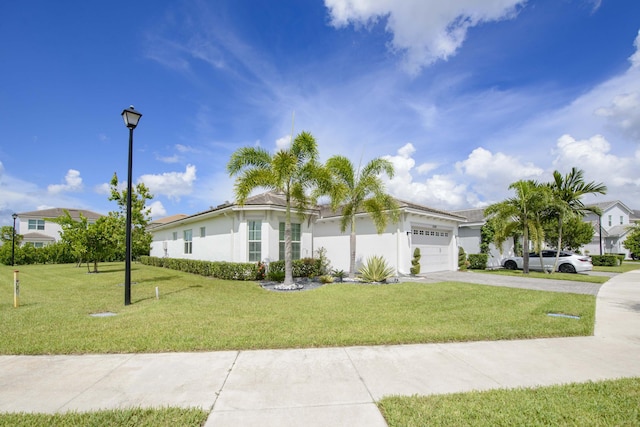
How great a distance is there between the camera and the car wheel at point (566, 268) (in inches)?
747

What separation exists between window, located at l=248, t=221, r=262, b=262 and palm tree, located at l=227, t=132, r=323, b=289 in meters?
3.56

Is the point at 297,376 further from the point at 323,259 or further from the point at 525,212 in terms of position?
the point at 525,212

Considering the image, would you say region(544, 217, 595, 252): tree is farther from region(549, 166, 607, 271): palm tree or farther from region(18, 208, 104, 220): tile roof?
region(18, 208, 104, 220): tile roof

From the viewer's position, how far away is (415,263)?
16.5 m

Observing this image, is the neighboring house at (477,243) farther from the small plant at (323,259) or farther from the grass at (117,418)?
the grass at (117,418)

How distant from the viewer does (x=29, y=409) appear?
10.5 feet

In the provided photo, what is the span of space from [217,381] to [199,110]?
13519mm

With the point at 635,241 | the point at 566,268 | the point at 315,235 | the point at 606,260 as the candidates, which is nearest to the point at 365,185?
the point at 315,235

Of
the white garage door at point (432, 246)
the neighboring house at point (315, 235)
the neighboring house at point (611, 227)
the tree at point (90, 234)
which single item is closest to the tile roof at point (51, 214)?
the tree at point (90, 234)

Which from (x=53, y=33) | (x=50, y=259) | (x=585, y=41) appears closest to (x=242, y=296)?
(x=53, y=33)

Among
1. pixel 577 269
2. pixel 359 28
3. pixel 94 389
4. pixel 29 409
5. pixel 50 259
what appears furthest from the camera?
pixel 50 259

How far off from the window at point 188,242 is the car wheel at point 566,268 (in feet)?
79.0

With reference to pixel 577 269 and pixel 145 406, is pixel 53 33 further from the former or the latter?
pixel 577 269

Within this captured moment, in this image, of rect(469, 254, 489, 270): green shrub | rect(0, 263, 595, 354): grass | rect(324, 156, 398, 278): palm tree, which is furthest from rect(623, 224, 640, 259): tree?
rect(324, 156, 398, 278): palm tree
